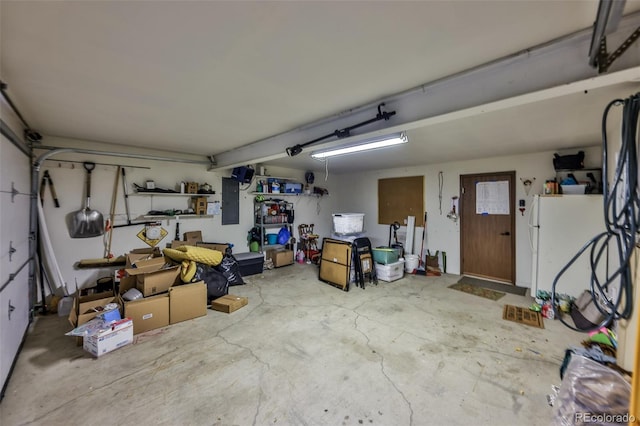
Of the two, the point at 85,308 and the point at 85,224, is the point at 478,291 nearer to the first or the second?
the point at 85,308

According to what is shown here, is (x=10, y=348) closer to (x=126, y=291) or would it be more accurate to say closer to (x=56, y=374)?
(x=56, y=374)

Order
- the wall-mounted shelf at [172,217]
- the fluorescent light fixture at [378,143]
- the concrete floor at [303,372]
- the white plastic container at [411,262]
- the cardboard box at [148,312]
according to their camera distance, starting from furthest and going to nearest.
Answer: the white plastic container at [411,262]
the wall-mounted shelf at [172,217]
the cardboard box at [148,312]
the fluorescent light fixture at [378,143]
the concrete floor at [303,372]

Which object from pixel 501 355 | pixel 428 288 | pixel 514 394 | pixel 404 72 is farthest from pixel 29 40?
pixel 428 288

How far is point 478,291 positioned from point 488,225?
1305 millimetres

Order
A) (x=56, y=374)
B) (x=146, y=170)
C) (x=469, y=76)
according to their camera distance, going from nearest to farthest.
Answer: (x=469, y=76) → (x=56, y=374) → (x=146, y=170)

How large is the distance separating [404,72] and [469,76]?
424 mm

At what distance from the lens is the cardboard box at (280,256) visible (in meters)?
5.48

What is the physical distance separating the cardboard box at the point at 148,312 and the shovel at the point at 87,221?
174cm

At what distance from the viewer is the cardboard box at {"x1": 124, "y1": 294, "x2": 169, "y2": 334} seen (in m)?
2.69

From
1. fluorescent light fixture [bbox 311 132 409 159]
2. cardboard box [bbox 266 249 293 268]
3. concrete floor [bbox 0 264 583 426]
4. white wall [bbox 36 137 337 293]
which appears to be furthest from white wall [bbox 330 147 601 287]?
white wall [bbox 36 137 337 293]

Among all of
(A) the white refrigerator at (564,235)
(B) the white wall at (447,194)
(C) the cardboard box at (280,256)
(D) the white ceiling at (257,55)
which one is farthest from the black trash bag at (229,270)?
(A) the white refrigerator at (564,235)

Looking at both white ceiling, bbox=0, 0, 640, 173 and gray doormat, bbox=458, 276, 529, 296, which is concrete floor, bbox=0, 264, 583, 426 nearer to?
gray doormat, bbox=458, 276, 529, 296

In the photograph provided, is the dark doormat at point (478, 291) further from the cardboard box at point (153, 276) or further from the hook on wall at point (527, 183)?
the cardboard box at point (153, 276)

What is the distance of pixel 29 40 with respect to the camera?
1.38m
